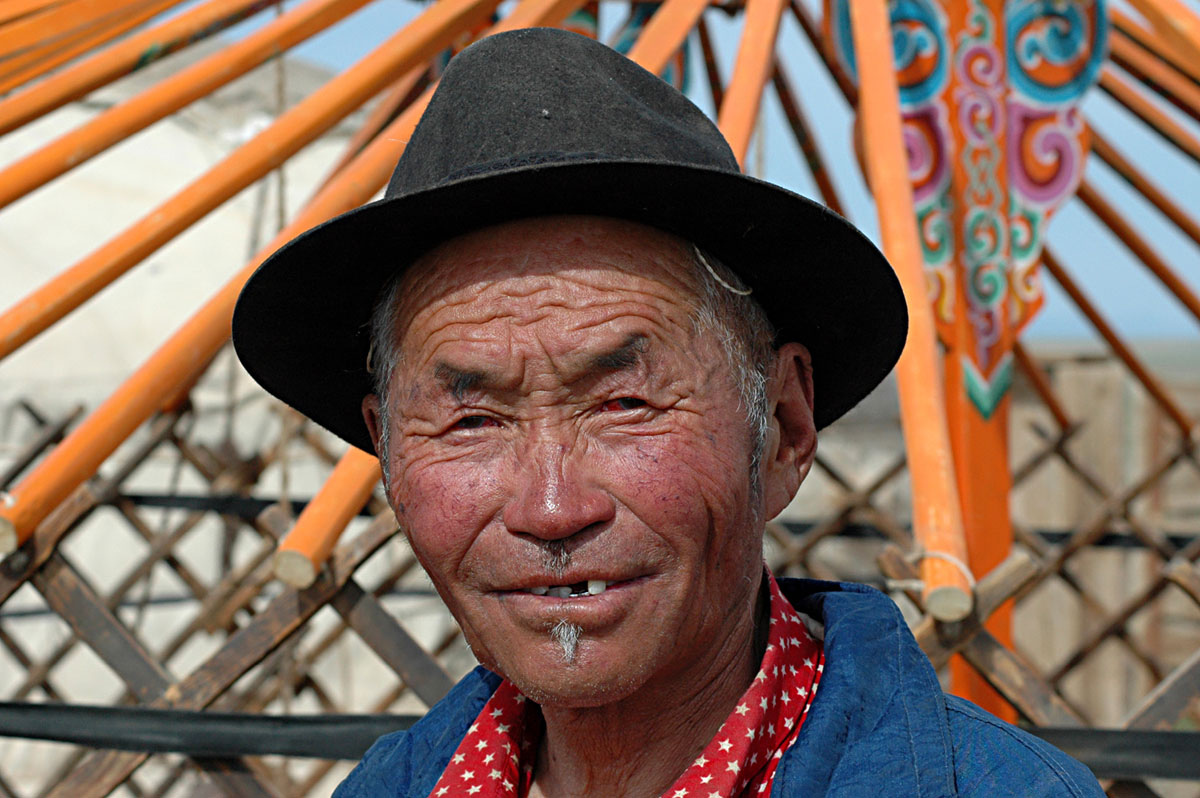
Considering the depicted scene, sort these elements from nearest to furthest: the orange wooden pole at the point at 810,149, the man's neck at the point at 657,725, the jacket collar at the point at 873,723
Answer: the jacket collar at the point at 873,723, the man's neck at the point at 657,725, the orange wooden pole at the point at 810,149

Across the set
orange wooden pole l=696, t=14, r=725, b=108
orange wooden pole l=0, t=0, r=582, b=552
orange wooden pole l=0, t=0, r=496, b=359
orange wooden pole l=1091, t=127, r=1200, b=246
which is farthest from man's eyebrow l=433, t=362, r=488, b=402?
orange wooden pole l=1091, t=127, r=1200, b=246

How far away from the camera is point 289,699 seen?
2824 millimetres

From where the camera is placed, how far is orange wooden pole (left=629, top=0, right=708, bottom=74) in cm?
203

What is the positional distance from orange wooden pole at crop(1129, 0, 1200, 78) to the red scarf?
4.89 ft

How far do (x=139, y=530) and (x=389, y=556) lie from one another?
8.96ft

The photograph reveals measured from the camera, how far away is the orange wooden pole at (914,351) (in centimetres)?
150

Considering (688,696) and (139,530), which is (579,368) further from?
(139,530)

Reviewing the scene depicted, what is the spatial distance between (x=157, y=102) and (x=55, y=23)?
199 mm

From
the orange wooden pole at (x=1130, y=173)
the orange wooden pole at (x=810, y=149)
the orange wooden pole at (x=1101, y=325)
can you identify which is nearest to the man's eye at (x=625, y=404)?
the orange wooden pole at (x=810, y=149)

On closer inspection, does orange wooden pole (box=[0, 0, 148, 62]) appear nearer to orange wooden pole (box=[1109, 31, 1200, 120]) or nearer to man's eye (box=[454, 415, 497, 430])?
man's eye (box=[454, 415, 497, 430])

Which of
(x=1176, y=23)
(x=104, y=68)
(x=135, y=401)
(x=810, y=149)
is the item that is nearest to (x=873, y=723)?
(x=135, y=401)

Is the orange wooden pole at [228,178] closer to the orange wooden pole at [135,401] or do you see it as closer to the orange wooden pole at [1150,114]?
the orange wooden pole at [135,401]

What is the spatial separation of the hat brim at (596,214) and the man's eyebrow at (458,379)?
0.37ft

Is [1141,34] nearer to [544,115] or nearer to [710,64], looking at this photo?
[710,64]
